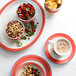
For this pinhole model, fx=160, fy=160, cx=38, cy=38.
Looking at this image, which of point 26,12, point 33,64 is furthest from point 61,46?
point 26,12

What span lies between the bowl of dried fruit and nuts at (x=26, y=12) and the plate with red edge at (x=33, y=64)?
33 cm

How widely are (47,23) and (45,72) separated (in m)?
0.43

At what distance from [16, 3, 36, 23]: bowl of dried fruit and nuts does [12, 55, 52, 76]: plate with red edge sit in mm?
329

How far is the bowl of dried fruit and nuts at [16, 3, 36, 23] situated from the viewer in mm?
1397

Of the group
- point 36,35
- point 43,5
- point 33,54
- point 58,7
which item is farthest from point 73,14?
point 33,54

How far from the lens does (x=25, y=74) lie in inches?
54.4

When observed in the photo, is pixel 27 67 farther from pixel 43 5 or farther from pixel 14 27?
pixel 43 5

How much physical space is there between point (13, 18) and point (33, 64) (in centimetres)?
46

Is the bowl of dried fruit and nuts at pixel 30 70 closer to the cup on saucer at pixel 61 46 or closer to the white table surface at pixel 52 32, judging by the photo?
the white table surface at pixel 52 32

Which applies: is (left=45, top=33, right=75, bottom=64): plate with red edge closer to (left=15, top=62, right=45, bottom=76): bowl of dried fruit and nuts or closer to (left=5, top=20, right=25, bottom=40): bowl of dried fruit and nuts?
(left=15, top=62, right=45, bottom=76): bowl of dried fruit and nuts

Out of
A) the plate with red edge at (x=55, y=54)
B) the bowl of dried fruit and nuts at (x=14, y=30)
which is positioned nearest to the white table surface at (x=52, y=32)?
the plate with red edge at (x=55, y=54)

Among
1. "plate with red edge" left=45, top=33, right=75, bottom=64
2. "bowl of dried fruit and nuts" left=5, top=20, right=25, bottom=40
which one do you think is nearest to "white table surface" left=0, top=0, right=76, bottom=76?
"plate with red edge" left=45, top=33, right=75, bottom=64

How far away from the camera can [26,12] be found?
4.59 ft

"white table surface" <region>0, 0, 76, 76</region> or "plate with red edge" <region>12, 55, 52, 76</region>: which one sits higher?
"white table surface" <region>0, 0, 76, 76</region>
